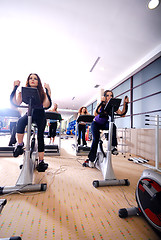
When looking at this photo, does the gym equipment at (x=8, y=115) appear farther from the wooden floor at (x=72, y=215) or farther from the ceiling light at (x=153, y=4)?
the ceiling light at (x=153, y=4)

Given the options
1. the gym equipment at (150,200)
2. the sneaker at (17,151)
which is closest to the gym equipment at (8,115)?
the sneaker at (17,151)

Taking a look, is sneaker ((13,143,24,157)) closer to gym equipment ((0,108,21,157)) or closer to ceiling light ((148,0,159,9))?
gym equipment ((0,108,21,157))

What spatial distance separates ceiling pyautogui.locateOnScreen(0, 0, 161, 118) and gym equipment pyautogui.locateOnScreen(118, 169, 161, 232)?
9.68 feet

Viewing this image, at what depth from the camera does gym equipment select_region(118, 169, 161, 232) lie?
691 mm

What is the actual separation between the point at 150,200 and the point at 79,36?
3602mm

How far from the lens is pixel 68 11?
2338 mm

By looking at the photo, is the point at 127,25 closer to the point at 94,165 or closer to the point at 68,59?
the point at 68,59

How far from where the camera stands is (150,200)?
0.74 metres

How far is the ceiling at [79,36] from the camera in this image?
→ 2261mm

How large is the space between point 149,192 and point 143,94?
3587 millimetres

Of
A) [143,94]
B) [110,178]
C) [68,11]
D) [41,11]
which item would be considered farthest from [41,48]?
[110,178]

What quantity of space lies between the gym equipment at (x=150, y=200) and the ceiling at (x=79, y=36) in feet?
9.68

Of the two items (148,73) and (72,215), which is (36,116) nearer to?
(72,215)

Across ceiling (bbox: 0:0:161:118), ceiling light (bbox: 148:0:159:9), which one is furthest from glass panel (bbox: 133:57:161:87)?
ceiling light (bbox: 148:0:159:9)
